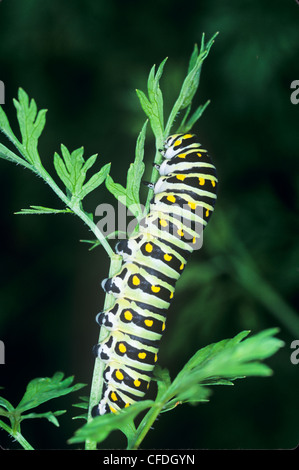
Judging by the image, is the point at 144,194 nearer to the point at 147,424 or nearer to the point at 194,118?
the point at 194,118

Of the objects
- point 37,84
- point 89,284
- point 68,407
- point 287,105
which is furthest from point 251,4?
point 68,407

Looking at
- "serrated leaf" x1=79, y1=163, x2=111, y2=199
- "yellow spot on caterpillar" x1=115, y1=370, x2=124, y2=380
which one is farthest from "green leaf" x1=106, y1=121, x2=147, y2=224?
"yellow spot on caterpillar" x1=115, y1=370, x2=124, y2=380

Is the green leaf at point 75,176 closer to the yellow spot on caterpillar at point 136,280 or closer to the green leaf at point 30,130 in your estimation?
the green leaf at point 30,130

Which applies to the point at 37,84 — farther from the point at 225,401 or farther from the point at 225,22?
the point at 225,401

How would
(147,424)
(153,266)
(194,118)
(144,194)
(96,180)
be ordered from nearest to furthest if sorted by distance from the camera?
(147,424), (96,180), (194,118), (153,266), (144,194)

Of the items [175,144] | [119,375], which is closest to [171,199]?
[175,144]

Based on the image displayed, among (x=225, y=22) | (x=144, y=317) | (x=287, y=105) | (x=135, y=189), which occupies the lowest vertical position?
(x=144, y=317)
